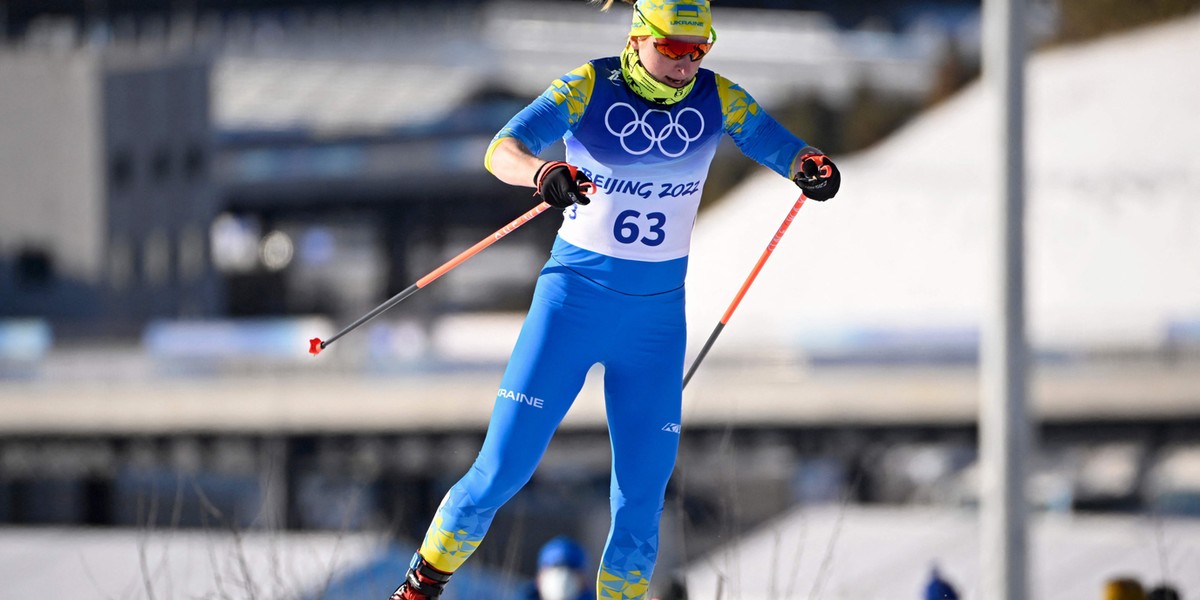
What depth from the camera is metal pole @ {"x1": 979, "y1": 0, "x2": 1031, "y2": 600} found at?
432 centimetres

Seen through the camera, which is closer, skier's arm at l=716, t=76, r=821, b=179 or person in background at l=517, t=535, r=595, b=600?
skier's arm at l=716, t=76, r=821, b=179

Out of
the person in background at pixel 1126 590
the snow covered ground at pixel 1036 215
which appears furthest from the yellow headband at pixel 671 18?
the snow covered ground at pixel 1036 215

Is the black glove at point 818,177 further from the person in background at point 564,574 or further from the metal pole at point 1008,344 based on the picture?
the person in background at point 564,574

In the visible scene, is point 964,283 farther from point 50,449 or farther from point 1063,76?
point 50,449

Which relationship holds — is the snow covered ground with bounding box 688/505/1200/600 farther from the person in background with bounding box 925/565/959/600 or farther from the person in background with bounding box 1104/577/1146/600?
the person in background with bounding box 925/565/959/600

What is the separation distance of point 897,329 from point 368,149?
35.1 metres

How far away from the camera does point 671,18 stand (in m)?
5.18

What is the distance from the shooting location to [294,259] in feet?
214

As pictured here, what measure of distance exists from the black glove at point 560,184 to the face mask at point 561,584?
252 cm

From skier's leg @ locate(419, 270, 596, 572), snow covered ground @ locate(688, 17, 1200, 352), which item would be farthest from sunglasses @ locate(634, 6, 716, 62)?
snow covered ground @ locate(688, 17, 1200, 352)

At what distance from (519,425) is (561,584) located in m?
1.86

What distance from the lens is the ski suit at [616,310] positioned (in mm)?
5223

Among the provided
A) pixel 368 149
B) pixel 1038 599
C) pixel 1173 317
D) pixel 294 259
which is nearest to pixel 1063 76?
pixel 1173 317

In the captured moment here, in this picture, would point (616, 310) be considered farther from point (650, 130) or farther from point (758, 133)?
point (758, 133)
